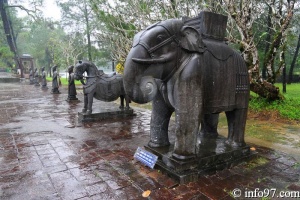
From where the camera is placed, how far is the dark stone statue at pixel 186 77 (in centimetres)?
268

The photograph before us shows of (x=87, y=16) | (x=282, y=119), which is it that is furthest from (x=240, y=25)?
(x=87, y=16)

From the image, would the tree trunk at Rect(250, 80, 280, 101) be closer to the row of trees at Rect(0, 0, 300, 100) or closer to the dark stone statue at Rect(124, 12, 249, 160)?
the row of trees at Rect(0, 0, 300, 100)

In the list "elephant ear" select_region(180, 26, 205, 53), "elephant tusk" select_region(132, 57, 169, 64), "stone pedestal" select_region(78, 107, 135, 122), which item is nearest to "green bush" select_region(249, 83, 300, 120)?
"stone pedestal" select_region(78, 107, 135, 122)

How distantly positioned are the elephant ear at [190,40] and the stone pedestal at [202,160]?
4.73ft

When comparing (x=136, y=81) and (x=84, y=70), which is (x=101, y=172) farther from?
(x=84, y=70)

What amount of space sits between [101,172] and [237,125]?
7.15ft

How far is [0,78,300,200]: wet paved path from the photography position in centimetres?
271

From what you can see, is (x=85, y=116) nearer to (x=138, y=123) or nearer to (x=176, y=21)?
(x=138, y=123)

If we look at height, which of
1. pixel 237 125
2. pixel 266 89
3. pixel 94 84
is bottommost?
pixel 237 125

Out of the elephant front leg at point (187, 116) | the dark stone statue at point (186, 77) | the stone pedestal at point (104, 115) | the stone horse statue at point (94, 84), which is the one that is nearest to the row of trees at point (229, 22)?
the stone horse statue at point (94, 84)

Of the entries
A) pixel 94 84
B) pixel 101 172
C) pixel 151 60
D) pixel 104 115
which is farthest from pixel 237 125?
pixel 94 84

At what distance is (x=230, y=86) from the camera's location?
326 cm

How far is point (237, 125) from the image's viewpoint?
3.55m

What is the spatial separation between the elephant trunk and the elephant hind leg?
1.55 m
